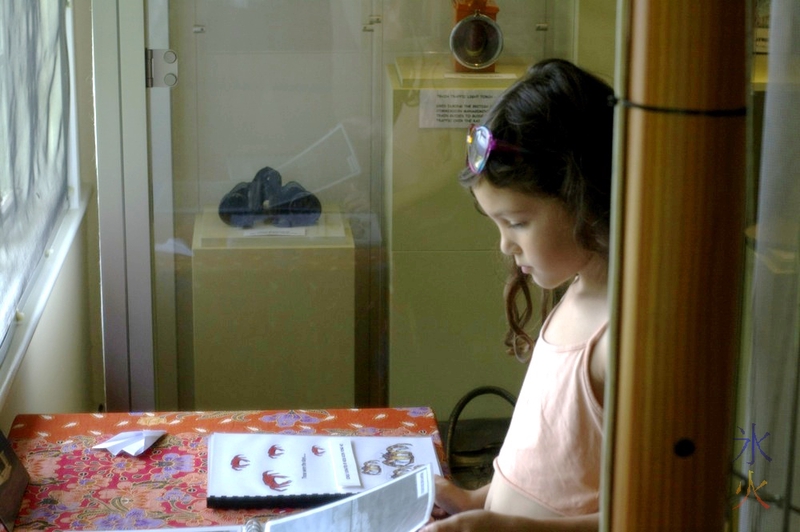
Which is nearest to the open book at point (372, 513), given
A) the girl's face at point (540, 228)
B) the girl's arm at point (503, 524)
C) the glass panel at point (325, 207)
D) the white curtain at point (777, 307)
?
the girl's arm at point (503, 524)

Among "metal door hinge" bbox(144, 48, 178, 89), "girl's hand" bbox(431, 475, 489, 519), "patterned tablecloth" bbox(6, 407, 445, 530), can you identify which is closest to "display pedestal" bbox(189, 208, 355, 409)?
"metal door hinge" bbox(144, 48, 178, 89)

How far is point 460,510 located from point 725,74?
2.91ft

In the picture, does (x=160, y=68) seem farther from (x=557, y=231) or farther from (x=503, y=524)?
(x=503, y=524)

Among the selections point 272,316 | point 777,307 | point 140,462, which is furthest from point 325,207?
point 777,307

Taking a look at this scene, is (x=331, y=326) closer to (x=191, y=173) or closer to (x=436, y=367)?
(x=436, y=367)

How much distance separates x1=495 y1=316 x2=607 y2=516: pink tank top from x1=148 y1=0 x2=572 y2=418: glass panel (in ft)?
3.71

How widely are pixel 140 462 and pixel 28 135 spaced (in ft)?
2.75

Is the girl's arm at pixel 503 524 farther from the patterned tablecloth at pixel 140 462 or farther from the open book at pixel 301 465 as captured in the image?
the patterned tablecloth at pixel 140 462

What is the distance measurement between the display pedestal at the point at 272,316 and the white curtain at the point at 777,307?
185 centimetres

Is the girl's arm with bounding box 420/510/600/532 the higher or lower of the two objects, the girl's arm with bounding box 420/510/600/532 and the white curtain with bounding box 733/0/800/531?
the lower

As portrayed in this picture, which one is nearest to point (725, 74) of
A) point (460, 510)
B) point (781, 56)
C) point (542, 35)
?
point (781, 56)

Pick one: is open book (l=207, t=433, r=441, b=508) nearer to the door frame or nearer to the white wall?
the white wall

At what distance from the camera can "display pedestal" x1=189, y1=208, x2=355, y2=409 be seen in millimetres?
2330

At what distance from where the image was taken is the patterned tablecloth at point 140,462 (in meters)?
1.20
